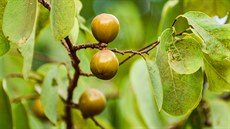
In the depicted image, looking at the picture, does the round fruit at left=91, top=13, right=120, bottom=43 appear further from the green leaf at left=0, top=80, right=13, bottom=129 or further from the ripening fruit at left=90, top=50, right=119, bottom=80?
the green leaf at left=0, top=80, right=13, bottom=129

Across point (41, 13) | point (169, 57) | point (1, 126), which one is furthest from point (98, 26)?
point (1, 126)

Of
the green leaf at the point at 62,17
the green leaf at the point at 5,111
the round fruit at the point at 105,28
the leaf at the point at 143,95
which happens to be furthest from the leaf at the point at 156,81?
the leaf at the point at 143,95

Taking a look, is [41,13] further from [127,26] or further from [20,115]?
[127,26]

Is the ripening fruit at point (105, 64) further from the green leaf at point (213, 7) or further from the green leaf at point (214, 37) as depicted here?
the green leaf at point (213, 7)

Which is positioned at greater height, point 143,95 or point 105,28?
point 105,28

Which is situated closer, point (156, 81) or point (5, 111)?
point (156, 81)

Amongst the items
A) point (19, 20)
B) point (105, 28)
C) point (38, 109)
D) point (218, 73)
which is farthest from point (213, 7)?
point (38, 109)

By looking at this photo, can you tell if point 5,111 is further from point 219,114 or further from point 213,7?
point 219,114
